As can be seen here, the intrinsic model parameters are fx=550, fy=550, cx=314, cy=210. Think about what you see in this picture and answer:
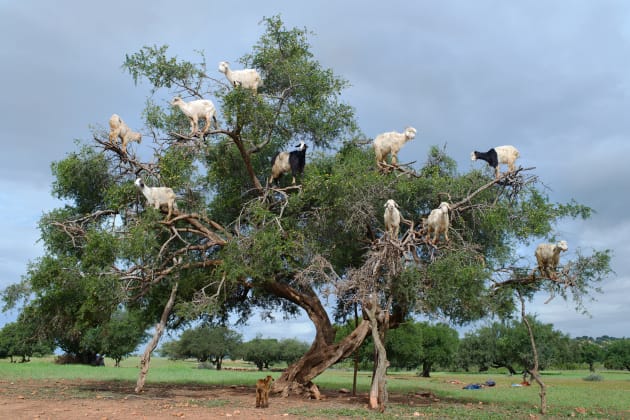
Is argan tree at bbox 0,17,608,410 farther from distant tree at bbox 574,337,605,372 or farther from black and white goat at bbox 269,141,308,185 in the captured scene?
distant tree at bbox 574,337,605,372

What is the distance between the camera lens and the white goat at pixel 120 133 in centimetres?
1638

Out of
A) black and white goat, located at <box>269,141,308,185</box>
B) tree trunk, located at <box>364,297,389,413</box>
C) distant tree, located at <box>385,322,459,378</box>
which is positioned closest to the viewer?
tree trunk, located at <box>364,297,389,413</box>

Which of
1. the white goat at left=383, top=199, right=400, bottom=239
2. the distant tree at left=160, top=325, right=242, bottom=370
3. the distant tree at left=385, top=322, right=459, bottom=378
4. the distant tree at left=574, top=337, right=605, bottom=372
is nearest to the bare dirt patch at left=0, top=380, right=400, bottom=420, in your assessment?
the white goat at left=383, top=199, right=400, bottom=239

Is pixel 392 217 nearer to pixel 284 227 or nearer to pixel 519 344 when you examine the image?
pixel 284 227

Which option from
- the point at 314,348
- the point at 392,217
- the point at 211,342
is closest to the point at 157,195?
the point at 392,217

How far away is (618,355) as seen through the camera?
6850 cm

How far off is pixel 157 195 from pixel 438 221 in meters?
7.88

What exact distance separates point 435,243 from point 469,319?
2.76 m

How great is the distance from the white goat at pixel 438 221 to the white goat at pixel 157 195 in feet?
24.2

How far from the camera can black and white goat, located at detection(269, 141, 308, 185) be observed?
1702cm

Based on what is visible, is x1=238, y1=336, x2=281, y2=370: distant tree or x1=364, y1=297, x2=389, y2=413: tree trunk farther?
x1=238, y1=336, x2=281, y2=370: distant tree

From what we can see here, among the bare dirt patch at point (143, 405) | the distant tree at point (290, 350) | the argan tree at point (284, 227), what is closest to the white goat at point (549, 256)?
the argan tree at point (284, 227)

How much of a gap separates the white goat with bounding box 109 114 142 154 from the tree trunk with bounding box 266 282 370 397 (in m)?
6.23

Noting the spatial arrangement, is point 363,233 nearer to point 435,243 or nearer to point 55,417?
point 435,243
